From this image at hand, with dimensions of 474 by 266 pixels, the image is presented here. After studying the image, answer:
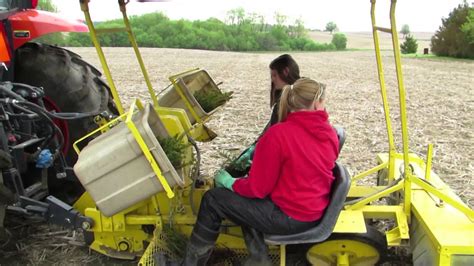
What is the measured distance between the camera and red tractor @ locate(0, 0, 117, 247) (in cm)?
287

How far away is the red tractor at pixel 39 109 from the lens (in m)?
2.87

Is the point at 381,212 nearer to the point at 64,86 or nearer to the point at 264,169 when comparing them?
the point at 264,169

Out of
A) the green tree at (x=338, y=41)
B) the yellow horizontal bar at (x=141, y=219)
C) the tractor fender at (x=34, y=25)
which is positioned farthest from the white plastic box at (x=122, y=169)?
the green tree at (x=338, y=41)

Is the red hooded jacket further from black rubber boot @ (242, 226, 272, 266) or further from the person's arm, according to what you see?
black rubber boot @ (242, 226, 272, 266)

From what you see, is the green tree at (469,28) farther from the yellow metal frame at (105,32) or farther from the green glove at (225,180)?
the green glove at (225,180)

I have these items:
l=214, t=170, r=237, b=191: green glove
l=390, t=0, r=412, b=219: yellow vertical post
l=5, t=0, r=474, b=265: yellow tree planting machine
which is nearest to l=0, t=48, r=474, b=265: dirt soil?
l=5, t=0, r=474, b=265: yellow tree planting machine

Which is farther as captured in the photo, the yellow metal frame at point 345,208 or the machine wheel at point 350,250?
the machine wheel at point 350,250

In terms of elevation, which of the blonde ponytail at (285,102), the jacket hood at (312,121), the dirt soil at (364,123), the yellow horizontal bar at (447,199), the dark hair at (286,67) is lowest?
the dirt soil at (364,123)

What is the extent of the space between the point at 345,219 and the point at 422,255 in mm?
397

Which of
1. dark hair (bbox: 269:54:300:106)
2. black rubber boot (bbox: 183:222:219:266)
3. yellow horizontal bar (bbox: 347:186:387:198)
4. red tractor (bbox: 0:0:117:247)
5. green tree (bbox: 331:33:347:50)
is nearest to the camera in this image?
black rubber boot (bbox: 183:222:219:266)

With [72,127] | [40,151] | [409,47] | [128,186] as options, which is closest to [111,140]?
[128,186]

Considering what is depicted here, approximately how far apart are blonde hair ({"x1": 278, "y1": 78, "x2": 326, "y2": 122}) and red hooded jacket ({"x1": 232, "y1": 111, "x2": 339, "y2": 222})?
0.14 feet

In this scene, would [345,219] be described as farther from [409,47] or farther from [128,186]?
[409,47]

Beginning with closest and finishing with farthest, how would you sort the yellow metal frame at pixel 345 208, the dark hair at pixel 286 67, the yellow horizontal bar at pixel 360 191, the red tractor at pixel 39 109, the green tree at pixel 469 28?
the yellow metal frame at pixel 345 208 → the red tractor at pixel 39 109 → the yellow horizontal bar at pixel 360 191 → the dark hair at pixel 286 67 → the green tree at pixel 469 28
